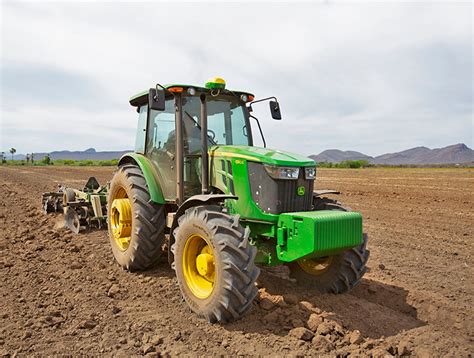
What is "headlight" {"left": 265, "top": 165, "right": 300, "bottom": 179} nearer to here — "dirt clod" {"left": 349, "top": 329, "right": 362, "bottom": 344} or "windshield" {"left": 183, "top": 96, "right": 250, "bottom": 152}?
"windshield" {"left": 183, "top": 96, "right": 250, "bottom": 152}

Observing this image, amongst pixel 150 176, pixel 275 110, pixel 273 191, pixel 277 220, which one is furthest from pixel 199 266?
pixel 275 110

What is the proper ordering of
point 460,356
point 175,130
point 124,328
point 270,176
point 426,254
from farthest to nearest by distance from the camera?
point 426,254 → point 175,130 → point 270,176 → point 124,328 → point 460,356

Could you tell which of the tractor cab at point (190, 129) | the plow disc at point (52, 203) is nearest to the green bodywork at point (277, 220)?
the tractor cab at point (190, 129)

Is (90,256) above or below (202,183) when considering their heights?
below

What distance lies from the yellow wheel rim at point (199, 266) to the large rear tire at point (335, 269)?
1437 millimetres

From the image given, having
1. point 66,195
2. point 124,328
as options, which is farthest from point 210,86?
point 66,195

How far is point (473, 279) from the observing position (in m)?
6.14

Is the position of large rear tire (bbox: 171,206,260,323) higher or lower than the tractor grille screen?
lower

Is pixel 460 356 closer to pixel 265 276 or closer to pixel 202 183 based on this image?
pixel 265 276

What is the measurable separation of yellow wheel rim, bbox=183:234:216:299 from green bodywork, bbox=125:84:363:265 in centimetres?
58

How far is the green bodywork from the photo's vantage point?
4.31 meters

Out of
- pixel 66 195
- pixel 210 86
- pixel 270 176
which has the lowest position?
pixel 66 195

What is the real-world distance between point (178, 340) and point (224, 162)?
83.0 inches

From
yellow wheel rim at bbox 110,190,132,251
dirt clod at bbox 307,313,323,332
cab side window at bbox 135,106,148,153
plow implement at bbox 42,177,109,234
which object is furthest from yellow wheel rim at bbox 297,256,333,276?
→ plow implement at bbox 42,177,109,234
